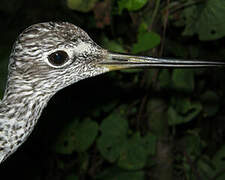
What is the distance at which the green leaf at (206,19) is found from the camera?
5.87 feet

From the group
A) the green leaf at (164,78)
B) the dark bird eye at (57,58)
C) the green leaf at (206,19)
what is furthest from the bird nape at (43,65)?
the green leaf at (164,78)

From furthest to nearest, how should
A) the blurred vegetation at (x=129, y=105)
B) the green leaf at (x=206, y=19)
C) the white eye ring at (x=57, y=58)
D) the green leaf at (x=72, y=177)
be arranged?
the green leaf at (x=72, y=177)
the blurred vegetation at (x=129, y=105)
the green leaf at (x=206, y=19)
the white eye ring at (x=57, y=58)

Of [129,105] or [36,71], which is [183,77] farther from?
[36,71]

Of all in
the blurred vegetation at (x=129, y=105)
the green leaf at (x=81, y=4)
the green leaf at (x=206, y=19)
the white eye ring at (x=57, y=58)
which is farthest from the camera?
the blurred vegetation at (x=129, y=105)

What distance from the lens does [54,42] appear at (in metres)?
1.29

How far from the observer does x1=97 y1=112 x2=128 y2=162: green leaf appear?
7.39 ft

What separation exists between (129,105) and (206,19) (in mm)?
1015

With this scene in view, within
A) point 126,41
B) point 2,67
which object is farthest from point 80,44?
point 126,41

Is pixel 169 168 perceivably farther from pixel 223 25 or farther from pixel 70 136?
pixel 223 25

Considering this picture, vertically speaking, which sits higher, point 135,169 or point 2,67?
point 2,67

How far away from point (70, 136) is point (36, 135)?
489 millimetres

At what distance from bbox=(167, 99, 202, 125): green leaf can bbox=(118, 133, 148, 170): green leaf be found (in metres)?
0.32

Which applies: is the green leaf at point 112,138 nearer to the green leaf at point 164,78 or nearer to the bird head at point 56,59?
the green leaf at point 164,78

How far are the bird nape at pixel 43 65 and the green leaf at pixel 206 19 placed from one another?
595 millimetres
